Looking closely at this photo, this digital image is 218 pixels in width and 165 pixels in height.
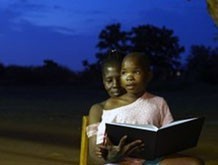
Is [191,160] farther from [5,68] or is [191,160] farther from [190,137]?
[5,68]

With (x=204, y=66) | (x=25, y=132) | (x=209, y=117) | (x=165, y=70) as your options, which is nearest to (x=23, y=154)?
(x=25, y=132)

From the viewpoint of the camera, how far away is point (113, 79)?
A: 4.13 meters

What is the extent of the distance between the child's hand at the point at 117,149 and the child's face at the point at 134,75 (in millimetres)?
388

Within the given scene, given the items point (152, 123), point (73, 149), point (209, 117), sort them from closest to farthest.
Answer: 1. point (152, 123)
2. point (73, 149)
3. point (209, 117)

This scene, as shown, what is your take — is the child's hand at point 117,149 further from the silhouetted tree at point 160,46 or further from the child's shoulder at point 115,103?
the silhouetted tree at point 160,46

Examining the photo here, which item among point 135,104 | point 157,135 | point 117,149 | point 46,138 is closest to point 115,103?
point 135,104

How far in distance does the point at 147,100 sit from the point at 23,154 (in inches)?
289

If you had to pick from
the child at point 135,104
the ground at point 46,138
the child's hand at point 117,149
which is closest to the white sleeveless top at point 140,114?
the child at point 135,104

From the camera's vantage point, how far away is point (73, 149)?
1205 centimetres

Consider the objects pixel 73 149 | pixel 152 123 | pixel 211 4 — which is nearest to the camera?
pixel 152 123

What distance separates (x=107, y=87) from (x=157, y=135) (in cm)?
69

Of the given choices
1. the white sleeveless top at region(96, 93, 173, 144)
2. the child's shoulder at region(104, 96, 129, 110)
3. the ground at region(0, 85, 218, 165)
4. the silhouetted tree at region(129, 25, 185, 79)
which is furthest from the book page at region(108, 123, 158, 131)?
the silhouetted tree at region(129, 25, 185, 79)

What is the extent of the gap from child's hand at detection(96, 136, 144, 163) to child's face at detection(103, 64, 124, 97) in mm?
430

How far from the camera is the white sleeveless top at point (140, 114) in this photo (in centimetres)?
394
